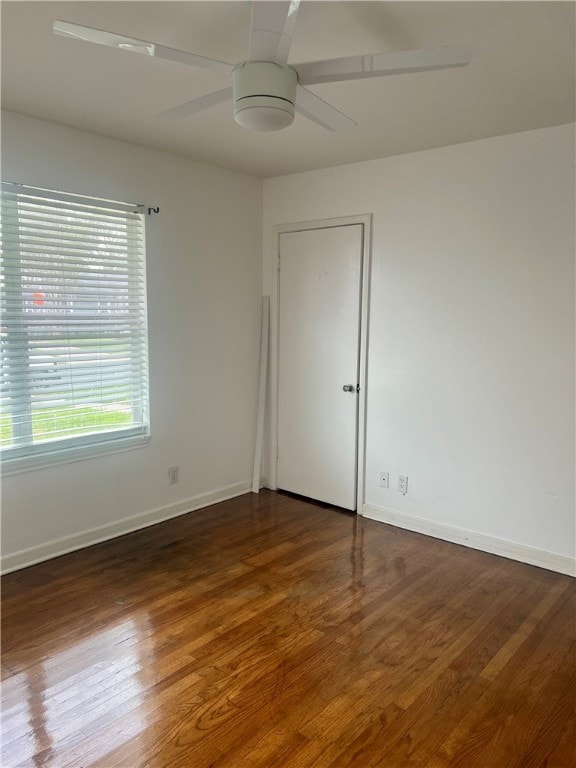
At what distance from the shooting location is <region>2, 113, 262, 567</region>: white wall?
318 cm

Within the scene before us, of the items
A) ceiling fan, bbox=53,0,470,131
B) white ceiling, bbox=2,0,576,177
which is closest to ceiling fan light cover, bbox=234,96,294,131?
ceiling fan, bbox=53,0,470,131

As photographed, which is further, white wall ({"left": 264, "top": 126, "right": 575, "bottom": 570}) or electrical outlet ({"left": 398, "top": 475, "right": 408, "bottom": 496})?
electrical outlet ({"left": 398, "top": 475, "right": 408, "bottom": 496})

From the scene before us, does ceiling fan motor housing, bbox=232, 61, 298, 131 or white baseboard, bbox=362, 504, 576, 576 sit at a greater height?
ceiling fan motor housing, bbox=232, 61, 298, 131

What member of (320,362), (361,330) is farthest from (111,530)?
(361,330)

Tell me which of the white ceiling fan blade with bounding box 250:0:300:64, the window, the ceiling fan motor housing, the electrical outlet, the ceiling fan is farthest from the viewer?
the electrical outlet

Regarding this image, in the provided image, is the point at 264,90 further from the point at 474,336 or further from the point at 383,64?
the point at 474,336

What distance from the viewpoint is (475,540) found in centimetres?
351

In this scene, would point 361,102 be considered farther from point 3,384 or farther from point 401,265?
point 3,384

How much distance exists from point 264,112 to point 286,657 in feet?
7.12

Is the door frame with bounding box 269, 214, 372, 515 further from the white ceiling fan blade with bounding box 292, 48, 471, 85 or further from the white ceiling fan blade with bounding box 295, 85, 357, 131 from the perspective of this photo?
the white ceiling fan blade with bounding box 292, 48, 471, 85

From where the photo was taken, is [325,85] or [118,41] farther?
[325,85]

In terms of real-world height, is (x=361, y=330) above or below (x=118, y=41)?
below

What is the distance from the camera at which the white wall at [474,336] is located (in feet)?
10.2

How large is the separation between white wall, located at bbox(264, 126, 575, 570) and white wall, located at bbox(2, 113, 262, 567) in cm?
86
